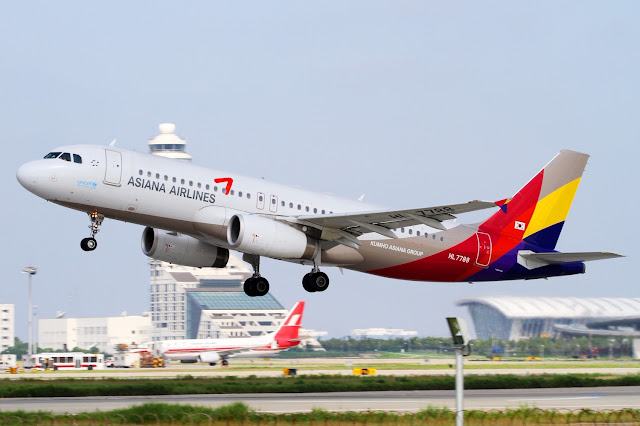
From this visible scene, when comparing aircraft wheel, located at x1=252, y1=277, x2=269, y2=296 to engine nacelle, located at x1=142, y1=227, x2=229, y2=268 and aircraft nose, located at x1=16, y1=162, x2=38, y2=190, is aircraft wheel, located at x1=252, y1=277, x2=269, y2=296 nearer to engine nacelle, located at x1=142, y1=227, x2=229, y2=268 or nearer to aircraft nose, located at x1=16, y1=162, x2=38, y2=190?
engine nacelle, located at x1=142, y1=227, x2=229, y2=268

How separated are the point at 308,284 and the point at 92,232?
9.11m

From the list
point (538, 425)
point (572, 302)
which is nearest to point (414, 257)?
point (538, 425)

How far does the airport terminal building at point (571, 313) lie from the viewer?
62.8 metres

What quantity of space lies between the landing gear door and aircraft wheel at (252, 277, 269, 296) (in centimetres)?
826

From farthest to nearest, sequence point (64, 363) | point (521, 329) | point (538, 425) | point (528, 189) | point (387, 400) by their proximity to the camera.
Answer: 1. point (64, 363)
2. point (521, 329)
3. point (528, 189)
4. point (387, 400)
5. point (538, 425)

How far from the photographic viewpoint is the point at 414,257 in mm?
42500

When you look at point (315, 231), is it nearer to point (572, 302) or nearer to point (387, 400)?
point (387, 400)

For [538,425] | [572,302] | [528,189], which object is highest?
[528,189]

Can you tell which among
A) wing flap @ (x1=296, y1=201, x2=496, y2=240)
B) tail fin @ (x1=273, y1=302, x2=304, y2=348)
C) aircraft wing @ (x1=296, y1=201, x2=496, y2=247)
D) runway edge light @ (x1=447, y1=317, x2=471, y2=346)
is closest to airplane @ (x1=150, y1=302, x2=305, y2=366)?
tail fin @ (x1=273, y1=302, x2=304, y2=348)

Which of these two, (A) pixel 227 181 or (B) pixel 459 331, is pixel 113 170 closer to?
(A) pixel 227 181

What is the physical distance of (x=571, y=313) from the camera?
6306cm

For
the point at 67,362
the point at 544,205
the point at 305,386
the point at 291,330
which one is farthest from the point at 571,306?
the point at 67,362

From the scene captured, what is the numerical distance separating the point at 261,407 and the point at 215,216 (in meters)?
9.20

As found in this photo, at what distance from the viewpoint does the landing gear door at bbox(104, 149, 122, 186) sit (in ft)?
120
